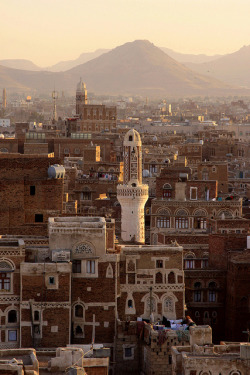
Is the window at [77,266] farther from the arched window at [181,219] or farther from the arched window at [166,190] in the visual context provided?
the arched window at [166,190]

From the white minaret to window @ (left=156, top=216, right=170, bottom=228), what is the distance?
25.5 feet

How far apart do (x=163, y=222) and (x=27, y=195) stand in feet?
50.6

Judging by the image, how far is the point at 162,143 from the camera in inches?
5000

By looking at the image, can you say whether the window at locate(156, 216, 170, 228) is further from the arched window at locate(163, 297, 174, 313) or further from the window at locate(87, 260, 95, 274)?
the window at locate(87, 260, 95, 274)

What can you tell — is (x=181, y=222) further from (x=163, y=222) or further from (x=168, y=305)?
(x=168, y=305)

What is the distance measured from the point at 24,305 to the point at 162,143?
85554 mm

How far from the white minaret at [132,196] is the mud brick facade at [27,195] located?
5518 mm

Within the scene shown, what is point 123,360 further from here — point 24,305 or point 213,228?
point 213,228

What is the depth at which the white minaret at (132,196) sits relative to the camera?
189 feet

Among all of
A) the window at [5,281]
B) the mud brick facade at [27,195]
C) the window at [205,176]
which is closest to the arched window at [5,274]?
the window at [5,281]

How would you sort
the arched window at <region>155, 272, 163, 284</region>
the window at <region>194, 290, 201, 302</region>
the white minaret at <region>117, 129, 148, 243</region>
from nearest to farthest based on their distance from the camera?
the arched window at <region>155, 272, 163, 284</region> < the window at <region>194, 290, 201, 302</region> < the white minaret at <region>117, 129, 148, 243</region>

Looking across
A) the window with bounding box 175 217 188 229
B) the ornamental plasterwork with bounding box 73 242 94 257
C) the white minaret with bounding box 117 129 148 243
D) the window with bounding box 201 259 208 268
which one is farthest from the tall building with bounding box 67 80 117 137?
the ornamental plasterwork with bounding box 73 242 94 257

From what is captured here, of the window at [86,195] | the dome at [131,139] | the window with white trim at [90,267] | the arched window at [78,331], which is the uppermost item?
the dome at [131,139]

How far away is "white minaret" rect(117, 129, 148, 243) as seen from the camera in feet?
189
